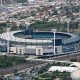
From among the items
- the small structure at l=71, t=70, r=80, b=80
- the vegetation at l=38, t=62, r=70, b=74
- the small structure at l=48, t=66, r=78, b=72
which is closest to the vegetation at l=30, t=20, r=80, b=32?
the vegetation at l=38, t=62, r=70, b=74

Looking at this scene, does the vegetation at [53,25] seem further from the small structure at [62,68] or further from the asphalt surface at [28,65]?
the small structure at [62,68]

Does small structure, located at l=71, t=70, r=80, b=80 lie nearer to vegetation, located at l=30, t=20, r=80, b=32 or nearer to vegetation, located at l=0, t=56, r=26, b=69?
vegetation, located at l=0, t=56, r=26, b=69

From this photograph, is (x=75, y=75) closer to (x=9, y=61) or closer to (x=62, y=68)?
(x=62, y=68)

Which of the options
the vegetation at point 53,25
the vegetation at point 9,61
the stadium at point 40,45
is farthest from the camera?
the vegetation at point 53,25

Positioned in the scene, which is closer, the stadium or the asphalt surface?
the asphalt surface

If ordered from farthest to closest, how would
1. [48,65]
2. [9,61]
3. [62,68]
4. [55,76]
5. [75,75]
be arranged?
[9,61]
[48,65]
[62,68]
[55,76]
[75,75]

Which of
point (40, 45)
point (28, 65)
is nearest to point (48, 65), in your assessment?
point (28, 65)

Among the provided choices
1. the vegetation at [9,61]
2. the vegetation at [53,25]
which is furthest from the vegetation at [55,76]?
the vegetation at [53,25]

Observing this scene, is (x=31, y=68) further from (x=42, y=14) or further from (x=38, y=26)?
(x=42, y=14)

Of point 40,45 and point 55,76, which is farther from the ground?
point 40,45
